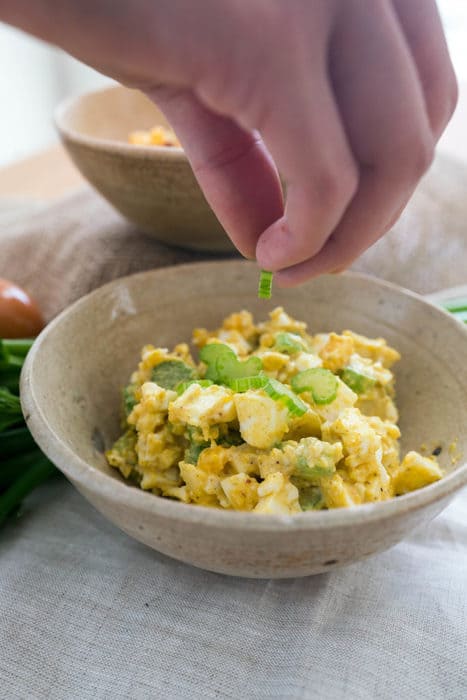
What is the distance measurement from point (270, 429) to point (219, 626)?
288 millimetres

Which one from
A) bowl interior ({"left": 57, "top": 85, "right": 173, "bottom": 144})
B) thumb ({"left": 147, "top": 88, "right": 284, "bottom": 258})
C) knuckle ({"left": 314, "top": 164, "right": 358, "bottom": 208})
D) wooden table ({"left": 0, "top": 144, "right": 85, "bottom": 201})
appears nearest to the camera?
knuckle ({"left": 314, "top": 164, "right": 358, "bottom": 208})

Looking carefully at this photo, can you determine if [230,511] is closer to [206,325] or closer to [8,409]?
[8,409]

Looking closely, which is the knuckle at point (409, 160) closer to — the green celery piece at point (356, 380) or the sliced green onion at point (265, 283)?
the sliced green onion at point (265, 283)

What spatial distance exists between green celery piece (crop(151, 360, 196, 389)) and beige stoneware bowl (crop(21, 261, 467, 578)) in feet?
0.45

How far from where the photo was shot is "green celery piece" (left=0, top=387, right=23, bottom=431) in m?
1.21

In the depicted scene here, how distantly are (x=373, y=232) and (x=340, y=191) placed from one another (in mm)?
159

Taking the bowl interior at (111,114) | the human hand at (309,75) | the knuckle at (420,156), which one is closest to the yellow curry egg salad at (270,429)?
the human hand at (309,75)

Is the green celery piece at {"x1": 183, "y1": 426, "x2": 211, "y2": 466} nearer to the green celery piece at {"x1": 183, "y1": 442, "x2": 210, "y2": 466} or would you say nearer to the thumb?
the green celery piece at {"x1": 183, "y1": 442, "x2": 210, "y2": 466}

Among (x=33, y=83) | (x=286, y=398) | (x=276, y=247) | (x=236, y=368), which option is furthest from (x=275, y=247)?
(x=33, y=83)

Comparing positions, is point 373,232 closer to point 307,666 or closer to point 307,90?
point 307,90

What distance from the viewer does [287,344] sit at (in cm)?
120

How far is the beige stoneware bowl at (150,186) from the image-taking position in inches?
58.7

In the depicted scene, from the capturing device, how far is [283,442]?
1.02 m

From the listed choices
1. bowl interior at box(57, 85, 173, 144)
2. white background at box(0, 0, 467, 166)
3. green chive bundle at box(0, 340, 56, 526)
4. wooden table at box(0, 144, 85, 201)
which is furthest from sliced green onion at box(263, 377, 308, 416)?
white background at box(0, 0, 467, 166)
